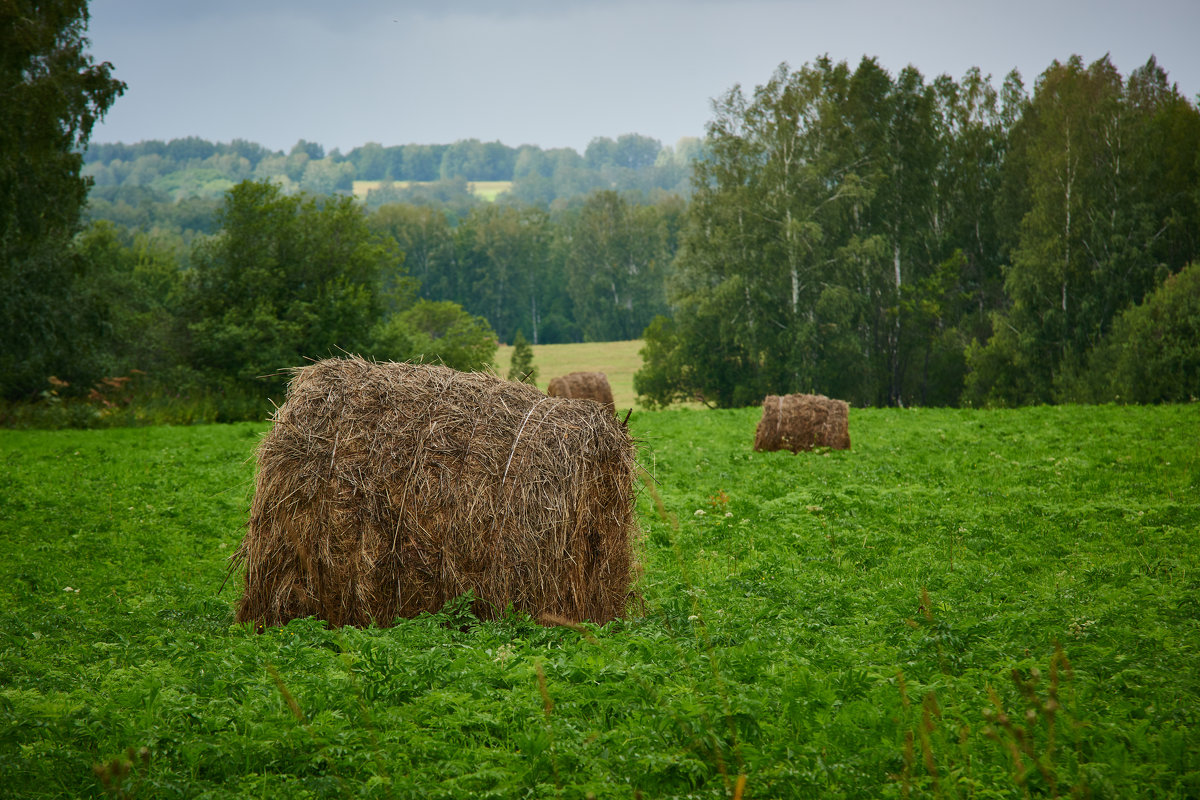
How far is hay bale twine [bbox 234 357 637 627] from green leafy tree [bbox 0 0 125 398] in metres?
15.1

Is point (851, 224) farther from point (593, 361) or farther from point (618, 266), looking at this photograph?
point (618, 266)

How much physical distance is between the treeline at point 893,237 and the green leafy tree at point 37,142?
29.4 meters

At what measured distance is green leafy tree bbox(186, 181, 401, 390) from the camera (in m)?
34.4

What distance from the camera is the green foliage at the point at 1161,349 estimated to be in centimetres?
3033

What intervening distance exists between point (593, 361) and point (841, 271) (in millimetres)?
31474

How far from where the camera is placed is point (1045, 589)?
8.09m

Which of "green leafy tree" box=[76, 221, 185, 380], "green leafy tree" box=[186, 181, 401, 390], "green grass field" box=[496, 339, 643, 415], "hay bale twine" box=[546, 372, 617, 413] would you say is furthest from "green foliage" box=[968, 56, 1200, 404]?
"green leafy tree" box=[76, 221, 185, 380]

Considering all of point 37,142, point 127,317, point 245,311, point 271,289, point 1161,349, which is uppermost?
point 37,142

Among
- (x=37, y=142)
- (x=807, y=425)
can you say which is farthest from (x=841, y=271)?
(x=37, y=142)

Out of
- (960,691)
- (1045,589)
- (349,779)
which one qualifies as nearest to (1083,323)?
(1045,589)

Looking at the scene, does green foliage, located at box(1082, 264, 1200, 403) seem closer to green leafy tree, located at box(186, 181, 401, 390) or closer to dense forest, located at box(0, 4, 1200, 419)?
dense forest, located at box(0, 4, 1200, 419)

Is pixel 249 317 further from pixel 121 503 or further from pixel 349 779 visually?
pixel 349 779

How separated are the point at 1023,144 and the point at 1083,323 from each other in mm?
10591

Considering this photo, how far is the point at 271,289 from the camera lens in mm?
35719
